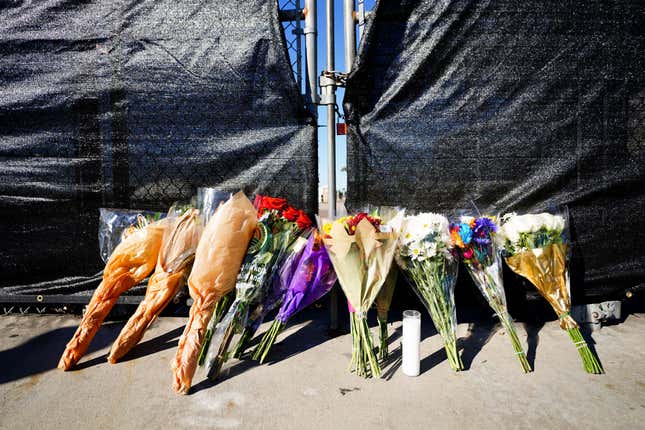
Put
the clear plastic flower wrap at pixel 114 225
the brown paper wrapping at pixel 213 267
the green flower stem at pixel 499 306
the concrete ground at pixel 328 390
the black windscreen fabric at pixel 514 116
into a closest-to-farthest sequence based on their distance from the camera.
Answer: the concrete ground at pixel 328 390
the brown paper wrapping at pixel 213 267
the green flower stem at pixel 499 306
the clear plastic flower wrap at pixel 114 225
the black windscreen fabric at pixel 514 116

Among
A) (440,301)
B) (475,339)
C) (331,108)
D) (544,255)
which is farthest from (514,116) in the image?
(475,339)

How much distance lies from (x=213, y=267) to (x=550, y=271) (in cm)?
222

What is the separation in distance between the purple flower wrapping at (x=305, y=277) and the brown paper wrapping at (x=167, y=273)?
67cm

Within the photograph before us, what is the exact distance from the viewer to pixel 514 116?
311 centimetres

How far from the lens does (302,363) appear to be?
102 inches

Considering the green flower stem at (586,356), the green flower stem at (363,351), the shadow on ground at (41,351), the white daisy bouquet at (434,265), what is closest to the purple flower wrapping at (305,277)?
the green flower stem at (363,351)

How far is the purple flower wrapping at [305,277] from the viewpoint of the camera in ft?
8.45

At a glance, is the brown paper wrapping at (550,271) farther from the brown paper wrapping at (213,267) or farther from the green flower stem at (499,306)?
the brown paper wrapping at (213,267)

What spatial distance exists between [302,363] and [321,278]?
57 centimetres

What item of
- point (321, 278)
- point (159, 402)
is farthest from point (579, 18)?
point (159, 402)

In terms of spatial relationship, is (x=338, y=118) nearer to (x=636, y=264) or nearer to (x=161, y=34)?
(x=161, y=34)

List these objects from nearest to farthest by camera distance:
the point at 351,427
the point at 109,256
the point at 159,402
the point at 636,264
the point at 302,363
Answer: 1. the point at 351,427
2. the point at 159,402
3. the point at 302,363
4. the point at 109,256
5. the point at 636,264

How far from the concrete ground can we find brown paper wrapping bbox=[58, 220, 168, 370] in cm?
28

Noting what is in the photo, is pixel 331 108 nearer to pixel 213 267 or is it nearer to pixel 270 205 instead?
pixel 270 205
